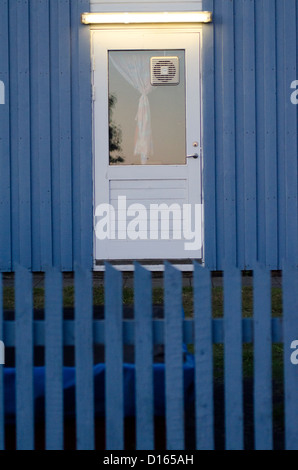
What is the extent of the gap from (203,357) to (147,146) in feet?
16.5

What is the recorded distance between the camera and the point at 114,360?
8.46ft

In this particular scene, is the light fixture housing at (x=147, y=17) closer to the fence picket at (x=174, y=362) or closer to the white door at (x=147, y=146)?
the white door at (x=147, y=146)

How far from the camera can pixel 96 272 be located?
24.2ft

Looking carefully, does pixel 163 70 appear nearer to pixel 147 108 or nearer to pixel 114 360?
pixel 147 108

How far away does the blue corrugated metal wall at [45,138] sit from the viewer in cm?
720

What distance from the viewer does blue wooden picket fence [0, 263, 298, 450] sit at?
256 cm

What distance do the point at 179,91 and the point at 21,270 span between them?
16.8 ft

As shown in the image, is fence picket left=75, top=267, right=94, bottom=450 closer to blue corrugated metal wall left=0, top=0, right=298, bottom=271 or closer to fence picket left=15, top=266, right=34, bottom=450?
fence picket left=15, top=266, right=34, bottom=450

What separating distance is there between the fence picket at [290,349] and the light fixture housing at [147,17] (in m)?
5.12

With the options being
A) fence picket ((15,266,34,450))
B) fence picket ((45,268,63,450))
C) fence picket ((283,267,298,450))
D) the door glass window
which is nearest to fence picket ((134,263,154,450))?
fence picket ((45,268,63,450))

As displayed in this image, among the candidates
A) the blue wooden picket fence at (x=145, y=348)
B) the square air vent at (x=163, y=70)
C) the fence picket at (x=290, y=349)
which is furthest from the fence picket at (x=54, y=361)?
the square air vent at (x=163, y=70)

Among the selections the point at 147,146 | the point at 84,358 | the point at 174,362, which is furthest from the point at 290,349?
the point at 147,146
